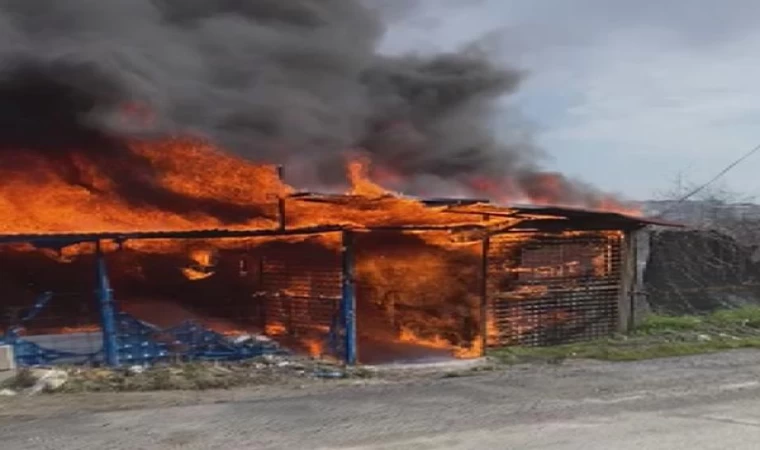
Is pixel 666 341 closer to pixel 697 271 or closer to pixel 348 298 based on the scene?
pixel 697 271

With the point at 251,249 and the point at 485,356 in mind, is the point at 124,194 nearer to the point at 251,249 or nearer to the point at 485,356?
the point at 251,249

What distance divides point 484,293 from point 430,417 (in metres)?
5.26

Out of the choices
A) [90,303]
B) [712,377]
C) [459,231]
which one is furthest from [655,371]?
[90,303]

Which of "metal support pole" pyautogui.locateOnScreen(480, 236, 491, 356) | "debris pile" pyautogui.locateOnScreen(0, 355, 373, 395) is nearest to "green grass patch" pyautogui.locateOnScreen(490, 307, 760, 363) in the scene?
"metal support pole" pyautogui.locateOnScreen(480, 236, 491, 356)

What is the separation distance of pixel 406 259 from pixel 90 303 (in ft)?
16.9

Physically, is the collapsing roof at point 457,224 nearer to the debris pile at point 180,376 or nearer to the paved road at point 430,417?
the debris pile at point 180,376

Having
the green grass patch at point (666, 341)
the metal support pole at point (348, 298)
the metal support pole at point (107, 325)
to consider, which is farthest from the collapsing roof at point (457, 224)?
the green grass patch at point (666, 341)

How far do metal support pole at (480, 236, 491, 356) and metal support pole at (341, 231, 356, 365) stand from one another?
2.15m

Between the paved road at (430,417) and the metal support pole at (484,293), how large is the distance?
2586 millimetres

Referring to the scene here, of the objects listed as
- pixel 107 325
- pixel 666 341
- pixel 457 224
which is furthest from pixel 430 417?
pixel 666 341

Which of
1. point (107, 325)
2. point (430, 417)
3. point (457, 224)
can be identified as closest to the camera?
point (430, 417)

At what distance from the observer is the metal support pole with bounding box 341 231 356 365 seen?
1227 cm

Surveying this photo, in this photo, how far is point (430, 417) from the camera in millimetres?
8336

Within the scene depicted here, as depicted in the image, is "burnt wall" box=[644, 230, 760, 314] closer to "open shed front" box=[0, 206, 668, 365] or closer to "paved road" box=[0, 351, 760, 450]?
"open shed front" box=[0, 206, 668, 365]
